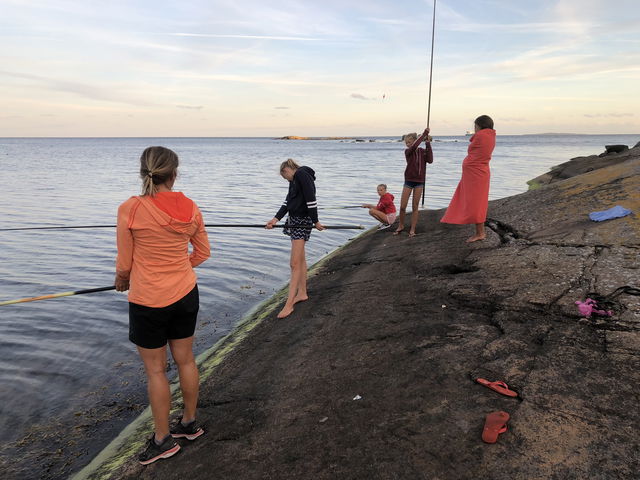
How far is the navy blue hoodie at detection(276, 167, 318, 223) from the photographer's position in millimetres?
5484

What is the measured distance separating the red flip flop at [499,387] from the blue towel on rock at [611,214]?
4547 millimetres

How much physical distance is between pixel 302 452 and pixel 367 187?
23.2 meters

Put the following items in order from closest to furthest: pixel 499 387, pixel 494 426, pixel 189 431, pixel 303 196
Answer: pixel 494 426
pixel 499 387
pixel 189 431
pixel 303 196

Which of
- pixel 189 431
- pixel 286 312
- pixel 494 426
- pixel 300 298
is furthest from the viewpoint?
A: pixel 300 298

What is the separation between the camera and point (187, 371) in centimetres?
336

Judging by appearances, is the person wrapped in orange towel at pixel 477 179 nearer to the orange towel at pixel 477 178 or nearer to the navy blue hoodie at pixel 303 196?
the orange towel at pixel 477 178

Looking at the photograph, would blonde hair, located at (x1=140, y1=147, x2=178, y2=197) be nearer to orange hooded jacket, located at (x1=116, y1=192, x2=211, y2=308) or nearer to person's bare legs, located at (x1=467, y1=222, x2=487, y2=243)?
orange hooded jacket, located at (x1=116, y1=192, x2=211, y2=308)

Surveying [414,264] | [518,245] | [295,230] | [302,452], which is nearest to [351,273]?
[414,264]

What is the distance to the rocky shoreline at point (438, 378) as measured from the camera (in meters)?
2.75

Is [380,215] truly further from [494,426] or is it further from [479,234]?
[494,426]

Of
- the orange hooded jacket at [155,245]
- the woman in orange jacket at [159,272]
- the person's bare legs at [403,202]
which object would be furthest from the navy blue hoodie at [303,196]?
the person's bare legs at [403,202]

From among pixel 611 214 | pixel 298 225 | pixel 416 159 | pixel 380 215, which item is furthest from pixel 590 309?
pixel 380 215

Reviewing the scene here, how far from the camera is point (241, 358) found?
16.4 feet

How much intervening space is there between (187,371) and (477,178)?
579 cm
